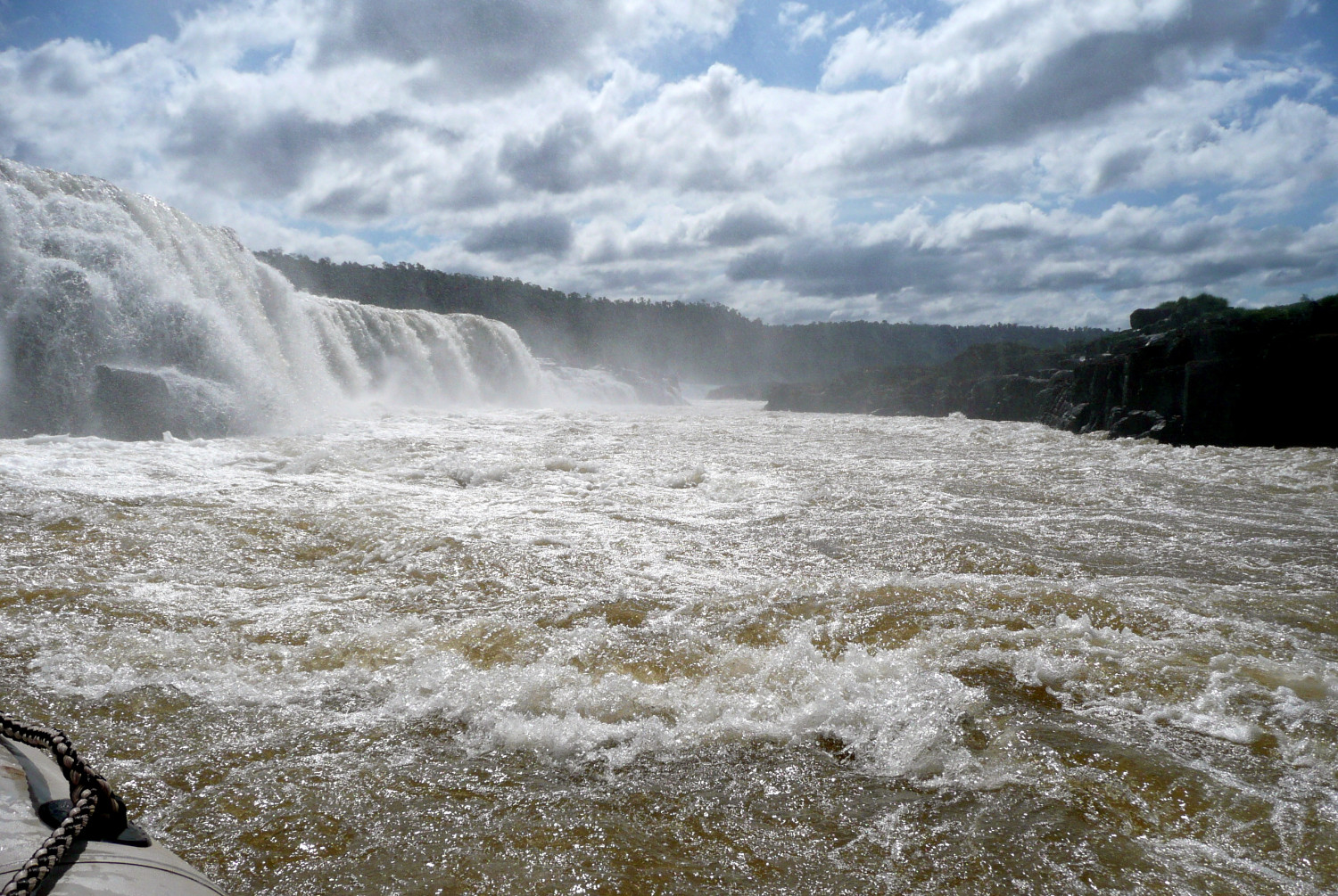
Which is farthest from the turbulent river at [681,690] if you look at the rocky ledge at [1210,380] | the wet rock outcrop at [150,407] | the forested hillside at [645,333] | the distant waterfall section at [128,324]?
the forested hillside at [645,333]

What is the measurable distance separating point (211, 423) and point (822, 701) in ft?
30.7

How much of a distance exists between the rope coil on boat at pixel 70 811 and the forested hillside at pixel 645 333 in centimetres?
3559

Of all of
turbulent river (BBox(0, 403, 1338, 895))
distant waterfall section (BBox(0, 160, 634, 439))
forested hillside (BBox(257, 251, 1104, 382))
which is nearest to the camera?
turbulent river (BBox(0, 403, 1338, 895))

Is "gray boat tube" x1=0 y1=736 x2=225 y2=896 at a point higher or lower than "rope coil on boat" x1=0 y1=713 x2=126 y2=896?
lower

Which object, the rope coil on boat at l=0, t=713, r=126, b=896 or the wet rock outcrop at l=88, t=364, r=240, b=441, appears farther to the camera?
the wet rock outcrop at l=88, t=364, r=240, b=441

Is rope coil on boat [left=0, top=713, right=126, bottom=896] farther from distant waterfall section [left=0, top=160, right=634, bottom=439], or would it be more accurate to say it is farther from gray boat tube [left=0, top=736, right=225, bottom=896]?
distant waterfall section [left=0, top=160, right=634, bottom=439]

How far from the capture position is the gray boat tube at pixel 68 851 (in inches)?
34.5

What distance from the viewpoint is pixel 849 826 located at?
1.74 meters

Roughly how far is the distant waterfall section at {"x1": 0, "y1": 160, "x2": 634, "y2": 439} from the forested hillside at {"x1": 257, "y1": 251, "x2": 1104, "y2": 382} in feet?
92.2

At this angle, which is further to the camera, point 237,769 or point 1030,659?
point 1030,659

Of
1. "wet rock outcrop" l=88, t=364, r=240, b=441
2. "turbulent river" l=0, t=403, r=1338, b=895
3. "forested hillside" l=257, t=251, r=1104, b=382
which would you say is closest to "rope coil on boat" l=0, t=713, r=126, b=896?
"turbulent river" l=0, t=403, r=1338, b=895

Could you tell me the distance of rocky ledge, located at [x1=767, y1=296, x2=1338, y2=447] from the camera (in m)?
11.7

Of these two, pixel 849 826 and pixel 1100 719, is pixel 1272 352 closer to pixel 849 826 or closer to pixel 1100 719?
pixel 1100 719

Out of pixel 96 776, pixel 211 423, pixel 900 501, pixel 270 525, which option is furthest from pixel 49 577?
pixel 211 423
